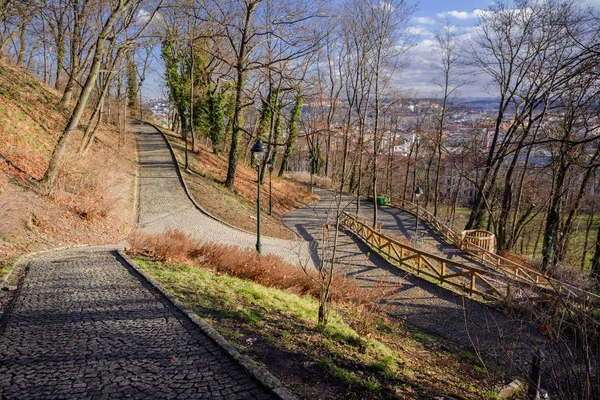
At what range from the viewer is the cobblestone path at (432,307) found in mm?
8578

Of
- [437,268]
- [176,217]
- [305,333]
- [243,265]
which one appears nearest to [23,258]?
[243,265]

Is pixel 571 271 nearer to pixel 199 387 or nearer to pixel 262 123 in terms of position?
pixel 199 387

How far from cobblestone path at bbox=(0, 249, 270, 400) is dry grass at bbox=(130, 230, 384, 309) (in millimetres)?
3287

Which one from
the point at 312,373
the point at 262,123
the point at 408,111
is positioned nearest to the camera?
the point at 312,373

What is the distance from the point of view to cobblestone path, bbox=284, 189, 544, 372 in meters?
8.58

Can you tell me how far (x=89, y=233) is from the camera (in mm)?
13047

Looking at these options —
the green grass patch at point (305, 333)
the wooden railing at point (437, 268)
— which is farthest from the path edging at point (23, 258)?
the wooden railing at point (437, 268)

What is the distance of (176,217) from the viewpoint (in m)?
19.0

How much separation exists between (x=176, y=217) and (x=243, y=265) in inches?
364

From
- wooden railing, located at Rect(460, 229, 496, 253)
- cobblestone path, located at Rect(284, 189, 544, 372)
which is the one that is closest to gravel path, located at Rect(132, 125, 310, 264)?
cobblestone path, located at Rect(284, 189, 544, 372)

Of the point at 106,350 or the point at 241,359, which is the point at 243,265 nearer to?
the point at 106,350

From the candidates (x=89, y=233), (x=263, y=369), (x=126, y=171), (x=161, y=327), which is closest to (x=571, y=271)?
(x=263, y=369)

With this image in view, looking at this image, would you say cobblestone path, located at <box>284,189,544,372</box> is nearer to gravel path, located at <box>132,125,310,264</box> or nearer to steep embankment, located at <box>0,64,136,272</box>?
gravel path, located at <box>132,125,310,264</box>

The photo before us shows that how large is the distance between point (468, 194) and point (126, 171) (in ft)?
163
